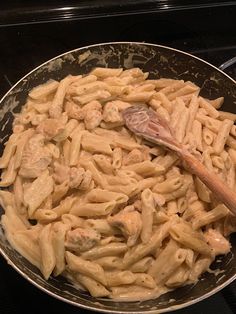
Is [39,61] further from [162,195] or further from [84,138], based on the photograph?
[162,195]

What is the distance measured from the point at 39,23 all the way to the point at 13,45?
0.14 metres

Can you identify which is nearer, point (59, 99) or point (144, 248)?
point (144, 248)

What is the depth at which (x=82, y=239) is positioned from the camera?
1113 mm

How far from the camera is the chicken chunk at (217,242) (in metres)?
1.20

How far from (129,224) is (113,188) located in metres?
0.14

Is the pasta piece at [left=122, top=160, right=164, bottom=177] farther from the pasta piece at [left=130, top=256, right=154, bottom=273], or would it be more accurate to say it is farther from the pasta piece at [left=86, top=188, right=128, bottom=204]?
the pasta piece at [left=130, top=256, right=154, bottom=273]

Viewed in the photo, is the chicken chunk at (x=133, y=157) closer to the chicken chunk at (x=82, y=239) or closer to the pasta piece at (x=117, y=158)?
the pasta piece at (x=117, y=158)

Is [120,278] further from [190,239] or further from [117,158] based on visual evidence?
[117,158]

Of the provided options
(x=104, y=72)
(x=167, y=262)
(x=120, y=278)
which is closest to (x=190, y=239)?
(x=167, y=262)

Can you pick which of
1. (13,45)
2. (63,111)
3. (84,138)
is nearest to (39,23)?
(13,45)

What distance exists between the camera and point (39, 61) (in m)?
1.80

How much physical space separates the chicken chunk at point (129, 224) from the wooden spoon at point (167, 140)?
211 mm

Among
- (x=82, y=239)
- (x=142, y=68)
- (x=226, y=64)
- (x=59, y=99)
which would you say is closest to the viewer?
(x=82, y=239)

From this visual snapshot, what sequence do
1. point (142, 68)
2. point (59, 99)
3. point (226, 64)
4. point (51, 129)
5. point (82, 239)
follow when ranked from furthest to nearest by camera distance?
point (226, 64) < point (142, 68) < point (59, 99) < point (51, 129) < point (82, 239)
